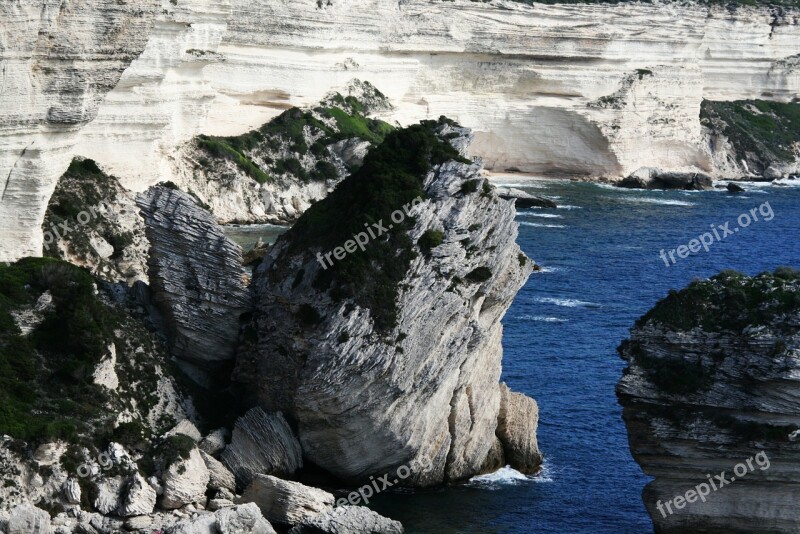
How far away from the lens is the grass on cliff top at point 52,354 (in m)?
30.9

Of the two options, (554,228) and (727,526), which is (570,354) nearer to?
(727,526)

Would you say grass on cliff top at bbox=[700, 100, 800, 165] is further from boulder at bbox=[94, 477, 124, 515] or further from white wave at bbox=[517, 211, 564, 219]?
boulder at bbox=[94, 477, 124, 515]

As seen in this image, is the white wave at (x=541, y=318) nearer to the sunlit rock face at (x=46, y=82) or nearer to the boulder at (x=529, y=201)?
the sunlit rock face at (x=46, y=82)

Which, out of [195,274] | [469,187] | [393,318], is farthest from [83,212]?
[393,318]

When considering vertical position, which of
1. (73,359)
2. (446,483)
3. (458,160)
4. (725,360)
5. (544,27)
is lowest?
(446,483)

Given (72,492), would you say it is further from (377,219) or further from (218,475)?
(377,219)

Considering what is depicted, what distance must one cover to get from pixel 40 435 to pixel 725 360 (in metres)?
16.8

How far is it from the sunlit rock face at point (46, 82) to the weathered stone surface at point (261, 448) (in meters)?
8.79

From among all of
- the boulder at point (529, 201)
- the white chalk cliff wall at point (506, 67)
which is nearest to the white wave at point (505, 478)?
the white chalk cliff wall at point (506, 67)

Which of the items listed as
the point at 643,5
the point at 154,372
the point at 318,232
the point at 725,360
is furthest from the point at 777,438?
the point at 643,5

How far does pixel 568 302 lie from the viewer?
62094 mm

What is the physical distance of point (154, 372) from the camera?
114 feet

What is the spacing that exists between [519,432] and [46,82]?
1741 cm

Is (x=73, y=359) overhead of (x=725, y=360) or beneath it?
beneath
